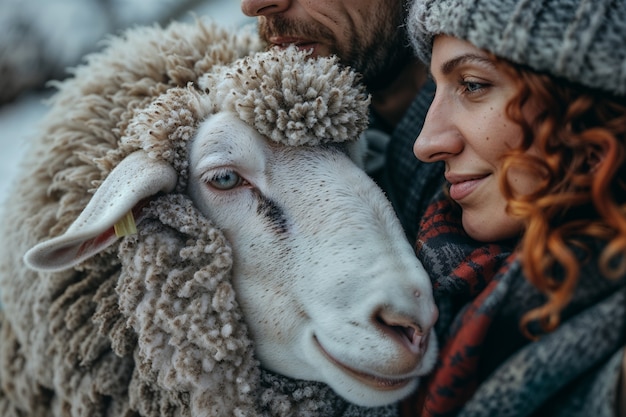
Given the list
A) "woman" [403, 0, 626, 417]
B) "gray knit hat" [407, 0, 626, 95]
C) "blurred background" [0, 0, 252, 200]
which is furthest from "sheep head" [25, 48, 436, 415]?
"blurred background" [0, 0, 252, 200]

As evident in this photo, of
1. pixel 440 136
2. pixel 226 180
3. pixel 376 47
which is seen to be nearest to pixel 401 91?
pixel 376 47

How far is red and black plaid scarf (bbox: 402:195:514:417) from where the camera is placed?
112 cm

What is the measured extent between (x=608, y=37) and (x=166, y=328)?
969mm

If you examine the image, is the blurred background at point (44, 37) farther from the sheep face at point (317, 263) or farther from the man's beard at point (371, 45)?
the sheep face at point (317, 263)

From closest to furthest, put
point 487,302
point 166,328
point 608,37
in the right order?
point 608,37, point 487,302, point 166,328

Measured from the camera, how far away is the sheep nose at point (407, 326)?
112cm

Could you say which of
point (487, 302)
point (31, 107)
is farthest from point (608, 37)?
point (31, 107)

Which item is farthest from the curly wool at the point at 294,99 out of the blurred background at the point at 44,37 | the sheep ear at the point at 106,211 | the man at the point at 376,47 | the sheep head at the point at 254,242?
the blurred background at the point at 44,37

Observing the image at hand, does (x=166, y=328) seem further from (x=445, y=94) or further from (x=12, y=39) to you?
(x=12, y=39)

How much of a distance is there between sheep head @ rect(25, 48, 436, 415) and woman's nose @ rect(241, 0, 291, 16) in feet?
1.21

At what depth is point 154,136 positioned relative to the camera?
1.34 m

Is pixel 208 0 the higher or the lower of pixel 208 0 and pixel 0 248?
the lower

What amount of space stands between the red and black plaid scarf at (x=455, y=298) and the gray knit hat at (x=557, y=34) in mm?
358

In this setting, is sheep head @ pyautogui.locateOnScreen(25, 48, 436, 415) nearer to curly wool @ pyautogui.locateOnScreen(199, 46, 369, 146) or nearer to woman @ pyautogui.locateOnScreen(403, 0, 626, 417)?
curly wool @ pyautogui.locateOnScreen(199, 46, 369, 146)
